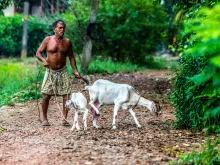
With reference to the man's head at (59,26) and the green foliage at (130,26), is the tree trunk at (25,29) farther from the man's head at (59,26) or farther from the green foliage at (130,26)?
the man's head at (59,26)

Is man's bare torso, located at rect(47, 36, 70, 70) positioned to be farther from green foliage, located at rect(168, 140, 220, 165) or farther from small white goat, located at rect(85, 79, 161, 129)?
green foliage, located at rect(168, 140, 220, 165)

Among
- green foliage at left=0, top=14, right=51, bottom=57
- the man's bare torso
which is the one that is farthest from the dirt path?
green foliage at left=0, top=14, right=51, bottom=57

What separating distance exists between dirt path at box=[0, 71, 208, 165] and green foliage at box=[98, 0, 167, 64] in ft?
41.4

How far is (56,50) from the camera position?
29.9 feet

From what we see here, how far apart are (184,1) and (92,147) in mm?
8296

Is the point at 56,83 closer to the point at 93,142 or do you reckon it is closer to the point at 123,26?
the point at 93,142

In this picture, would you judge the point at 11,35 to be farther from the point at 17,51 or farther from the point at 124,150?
the point at 124,150

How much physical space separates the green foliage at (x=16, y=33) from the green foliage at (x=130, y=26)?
6.29 metres

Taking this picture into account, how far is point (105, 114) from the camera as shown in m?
11.1

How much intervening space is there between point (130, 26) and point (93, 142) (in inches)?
636

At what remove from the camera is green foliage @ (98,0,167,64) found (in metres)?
23.1

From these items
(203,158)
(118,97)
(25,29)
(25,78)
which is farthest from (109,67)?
(203,158)

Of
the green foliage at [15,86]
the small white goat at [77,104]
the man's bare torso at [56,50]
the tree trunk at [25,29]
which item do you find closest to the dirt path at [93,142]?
the small white goat at [77,104]

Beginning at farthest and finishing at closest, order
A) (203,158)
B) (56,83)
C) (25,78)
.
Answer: (25,78)
(56,83)
(203,158)
